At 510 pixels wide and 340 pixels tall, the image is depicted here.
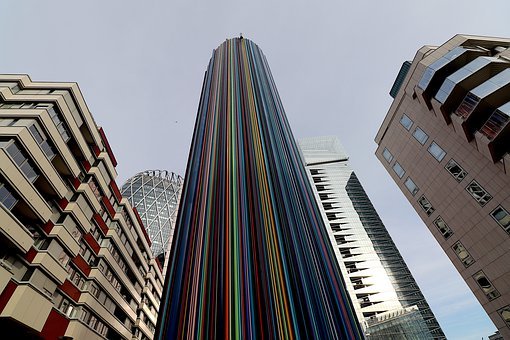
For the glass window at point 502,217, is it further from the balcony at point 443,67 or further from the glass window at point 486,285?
the balcony at point 443,67

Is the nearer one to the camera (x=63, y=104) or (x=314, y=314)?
(x=314, y=314)

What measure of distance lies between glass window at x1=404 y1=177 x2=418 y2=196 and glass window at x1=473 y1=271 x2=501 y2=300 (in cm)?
837

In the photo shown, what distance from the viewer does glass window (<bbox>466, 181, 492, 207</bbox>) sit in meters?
17.8

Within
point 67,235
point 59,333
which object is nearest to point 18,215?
point 67,235

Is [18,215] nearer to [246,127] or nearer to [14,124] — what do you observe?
[14,124]

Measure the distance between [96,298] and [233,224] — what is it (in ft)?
53.5

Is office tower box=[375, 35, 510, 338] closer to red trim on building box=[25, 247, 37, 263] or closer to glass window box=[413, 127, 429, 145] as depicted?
glass window box=[413, 127, 429, 145]

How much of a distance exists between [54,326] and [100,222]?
10.0 m

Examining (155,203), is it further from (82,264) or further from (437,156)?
(437,156)

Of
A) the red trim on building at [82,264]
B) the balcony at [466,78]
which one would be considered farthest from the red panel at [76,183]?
the balcony at [466,78]

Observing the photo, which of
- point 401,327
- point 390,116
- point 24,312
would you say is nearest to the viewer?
point 24,312

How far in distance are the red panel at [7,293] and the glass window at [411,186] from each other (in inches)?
1212

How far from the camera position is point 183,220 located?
1389 centimetres

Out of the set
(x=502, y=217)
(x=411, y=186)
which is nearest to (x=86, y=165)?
(x=411, y=186)
